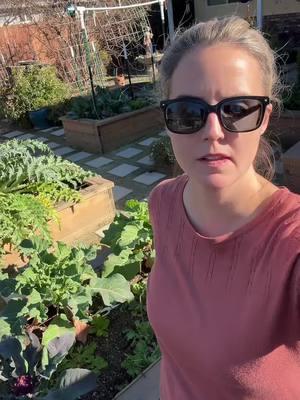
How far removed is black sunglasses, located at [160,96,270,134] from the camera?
99 cm

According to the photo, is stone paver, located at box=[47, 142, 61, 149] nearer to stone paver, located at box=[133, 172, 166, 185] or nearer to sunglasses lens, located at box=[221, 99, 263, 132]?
stone paver, located at box=[133, 172, 166, 185]

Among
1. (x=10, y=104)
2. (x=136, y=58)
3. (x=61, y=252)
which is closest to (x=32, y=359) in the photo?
(x=61, y=252)

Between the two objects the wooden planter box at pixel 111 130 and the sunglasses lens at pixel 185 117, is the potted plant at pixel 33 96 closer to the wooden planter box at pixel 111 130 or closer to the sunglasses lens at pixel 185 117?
the wooden planter box at pixel 111 130

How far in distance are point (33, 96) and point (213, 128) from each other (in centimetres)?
797

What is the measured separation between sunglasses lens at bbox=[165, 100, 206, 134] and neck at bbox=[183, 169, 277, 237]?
16cm

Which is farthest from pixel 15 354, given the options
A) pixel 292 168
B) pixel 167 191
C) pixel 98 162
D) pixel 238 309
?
pixel 98 162

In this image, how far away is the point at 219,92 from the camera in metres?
0.98

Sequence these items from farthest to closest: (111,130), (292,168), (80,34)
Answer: (80,34)
(111,130)
(292,168)

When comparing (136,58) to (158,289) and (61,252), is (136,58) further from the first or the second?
(158,289)

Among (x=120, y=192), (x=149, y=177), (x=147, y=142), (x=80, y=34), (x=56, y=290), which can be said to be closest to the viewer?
(x=56, y=290)

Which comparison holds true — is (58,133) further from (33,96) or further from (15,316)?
(15,316)

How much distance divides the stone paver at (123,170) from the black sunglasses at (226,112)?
446 centimetres

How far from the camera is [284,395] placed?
981 millimetres

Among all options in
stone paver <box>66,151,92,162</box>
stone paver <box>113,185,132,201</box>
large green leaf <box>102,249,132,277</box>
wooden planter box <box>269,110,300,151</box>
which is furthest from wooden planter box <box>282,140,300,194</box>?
stone paver <box>66,151,92,162</box>
